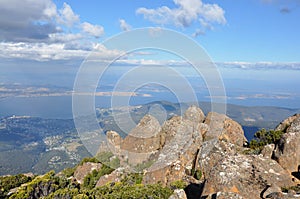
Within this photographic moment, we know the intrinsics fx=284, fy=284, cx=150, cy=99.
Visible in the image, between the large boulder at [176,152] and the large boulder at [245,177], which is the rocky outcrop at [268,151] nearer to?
the large boulder at [245,177]

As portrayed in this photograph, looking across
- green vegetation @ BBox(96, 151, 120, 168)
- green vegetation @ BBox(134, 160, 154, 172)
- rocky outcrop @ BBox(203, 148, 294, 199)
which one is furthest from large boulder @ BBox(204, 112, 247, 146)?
rocky outcrop @ BBox(203, 148, 294, 199)

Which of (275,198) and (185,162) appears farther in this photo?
(185,162)

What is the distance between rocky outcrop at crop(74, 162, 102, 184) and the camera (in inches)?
1164

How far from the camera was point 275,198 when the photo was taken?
10.9 meters

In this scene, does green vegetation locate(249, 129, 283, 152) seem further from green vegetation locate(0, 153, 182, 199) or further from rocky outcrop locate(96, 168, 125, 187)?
rocky outcrop locate(96, 168, 125, 187)

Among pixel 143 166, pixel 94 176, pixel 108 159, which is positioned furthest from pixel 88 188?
pixel 143 166

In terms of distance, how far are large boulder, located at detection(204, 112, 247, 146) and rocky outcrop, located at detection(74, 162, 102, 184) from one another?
39.0ft

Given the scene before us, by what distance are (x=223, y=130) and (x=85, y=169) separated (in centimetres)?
1493

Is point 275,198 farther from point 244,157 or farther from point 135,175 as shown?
point 135,175

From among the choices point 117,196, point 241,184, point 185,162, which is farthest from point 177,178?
point 241,184

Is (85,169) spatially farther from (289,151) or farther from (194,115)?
(289,151)

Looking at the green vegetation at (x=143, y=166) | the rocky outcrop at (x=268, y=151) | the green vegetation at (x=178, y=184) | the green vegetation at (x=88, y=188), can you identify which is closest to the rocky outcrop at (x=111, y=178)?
the green vegetation at (x=88, y=188)

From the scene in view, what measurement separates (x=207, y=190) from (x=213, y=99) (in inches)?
418

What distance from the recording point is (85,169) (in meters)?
30.1
